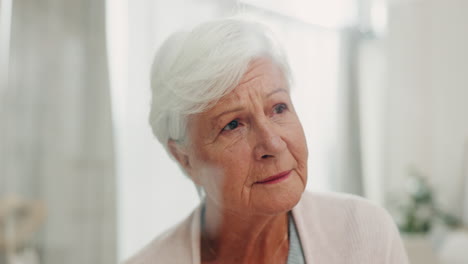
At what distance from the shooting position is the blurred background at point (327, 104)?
63 cm

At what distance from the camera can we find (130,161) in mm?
792

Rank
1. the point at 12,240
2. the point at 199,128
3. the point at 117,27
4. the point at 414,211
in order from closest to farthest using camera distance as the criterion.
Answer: the point at 199,128
the point at 414,211
the point at 117,27
the point at 12,240

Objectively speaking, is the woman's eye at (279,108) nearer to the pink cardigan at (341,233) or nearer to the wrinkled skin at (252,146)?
the wrinkled skin at (252,146)

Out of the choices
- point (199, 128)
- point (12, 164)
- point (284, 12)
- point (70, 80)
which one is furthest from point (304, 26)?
point (12, 164)

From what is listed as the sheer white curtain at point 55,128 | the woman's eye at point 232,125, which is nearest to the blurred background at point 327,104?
the sheer white curtain at point 55,128

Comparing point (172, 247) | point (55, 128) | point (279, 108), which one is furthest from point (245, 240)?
point (55, 128)

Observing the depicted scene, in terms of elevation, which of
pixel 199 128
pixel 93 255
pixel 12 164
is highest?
pixel 199 128

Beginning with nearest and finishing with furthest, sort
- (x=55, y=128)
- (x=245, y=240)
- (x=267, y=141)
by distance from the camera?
(x=267, y=141)
(x=245, y=240)
(x=55, y=128)

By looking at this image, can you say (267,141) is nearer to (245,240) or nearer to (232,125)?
(232,125)

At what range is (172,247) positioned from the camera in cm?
66

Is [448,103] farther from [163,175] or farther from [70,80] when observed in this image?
[70,80]

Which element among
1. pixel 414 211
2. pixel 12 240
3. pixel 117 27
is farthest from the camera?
pixel 12 240

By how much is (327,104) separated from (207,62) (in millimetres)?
237

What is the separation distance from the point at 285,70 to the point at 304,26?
106mm
